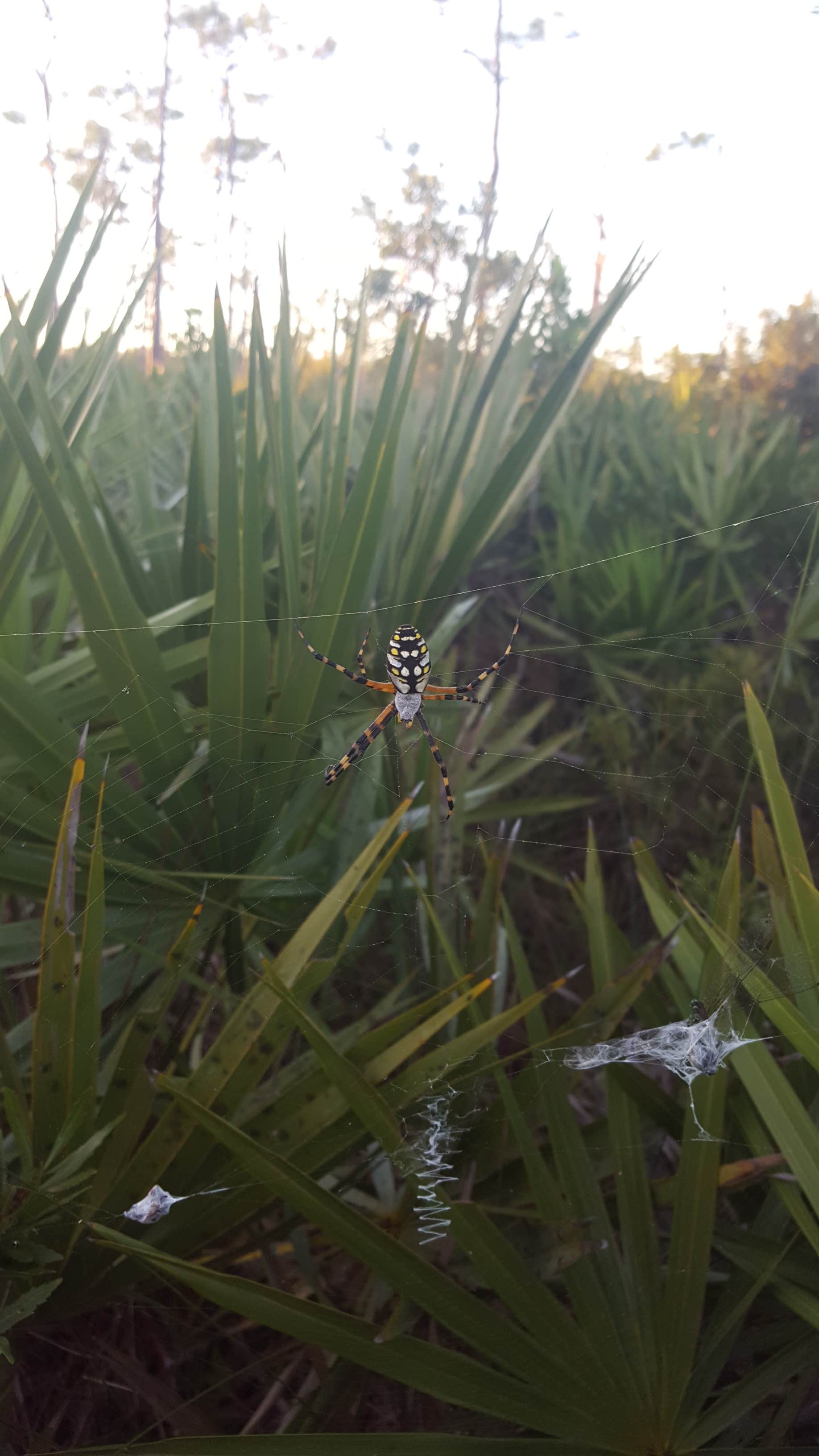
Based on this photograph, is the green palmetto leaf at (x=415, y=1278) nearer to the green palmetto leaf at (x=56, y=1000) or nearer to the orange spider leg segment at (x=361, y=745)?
the green palmetto leaf at (x=56, y=1000)

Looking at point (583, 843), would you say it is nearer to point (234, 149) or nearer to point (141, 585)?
point (141, 585)

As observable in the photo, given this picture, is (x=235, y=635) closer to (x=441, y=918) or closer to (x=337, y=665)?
(x=337, y=665)

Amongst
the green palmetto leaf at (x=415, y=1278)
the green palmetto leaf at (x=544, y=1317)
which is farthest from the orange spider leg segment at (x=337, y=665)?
the green palmetto leaf at (x=544, y=1317)

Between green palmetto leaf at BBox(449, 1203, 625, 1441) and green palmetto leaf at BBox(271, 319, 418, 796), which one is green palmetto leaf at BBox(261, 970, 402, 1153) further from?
green palmetto leaf at BBox(271, 319, 418, 796)

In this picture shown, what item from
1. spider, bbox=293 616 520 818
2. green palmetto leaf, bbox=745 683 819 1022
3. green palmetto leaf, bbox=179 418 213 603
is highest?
green palmetto leaf, bbox=179 418 213 603

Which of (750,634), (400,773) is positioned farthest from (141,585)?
(750,634)

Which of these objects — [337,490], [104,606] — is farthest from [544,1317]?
[337,490]

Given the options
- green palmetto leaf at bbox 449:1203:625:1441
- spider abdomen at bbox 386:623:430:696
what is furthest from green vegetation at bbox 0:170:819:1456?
spider abdomen at bbox 386:623:430:696
